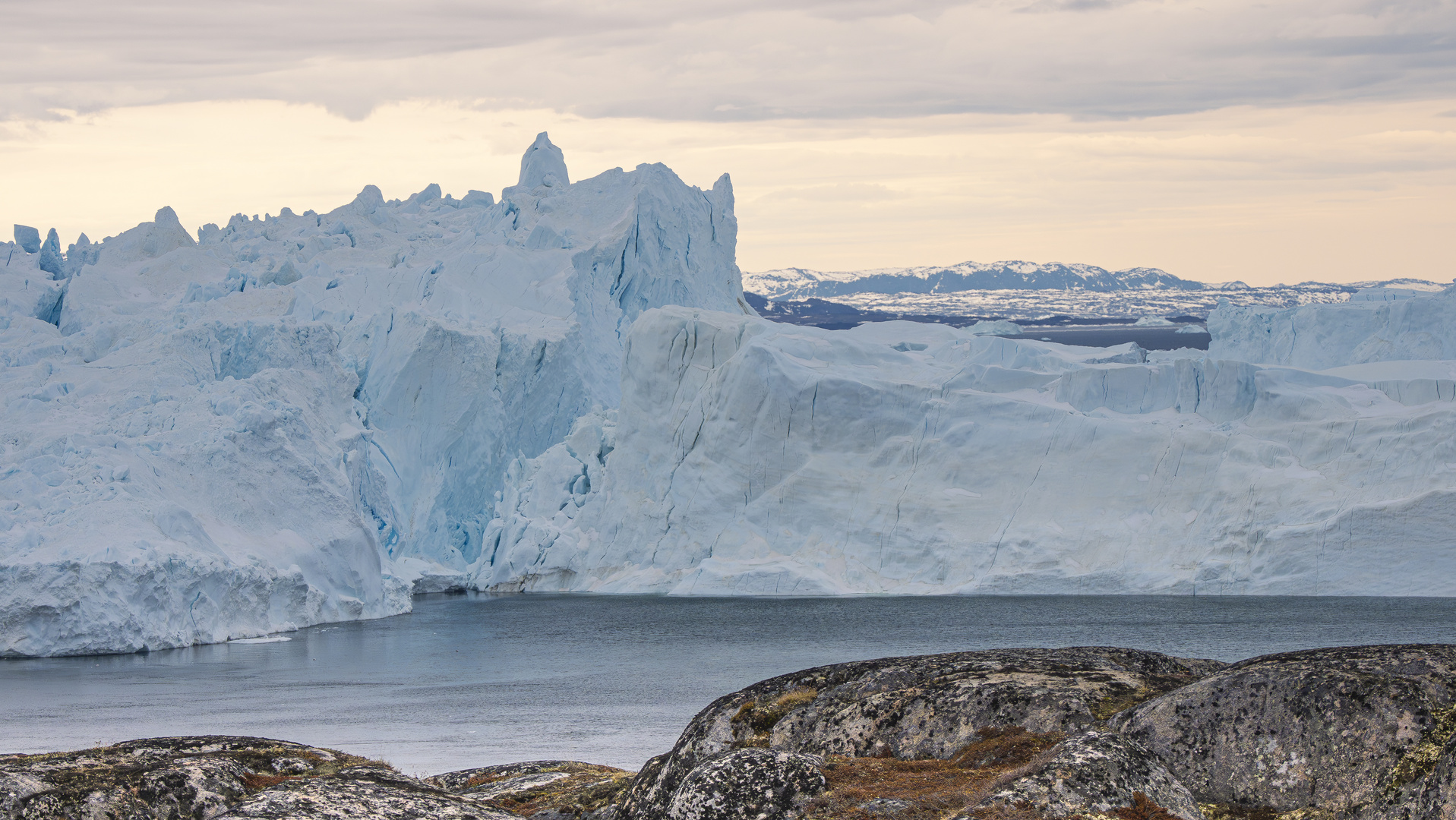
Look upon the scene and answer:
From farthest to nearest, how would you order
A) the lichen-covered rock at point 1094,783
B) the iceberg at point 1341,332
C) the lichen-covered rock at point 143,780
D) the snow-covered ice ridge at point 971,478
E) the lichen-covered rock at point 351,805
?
the iceberg at point 1341,332
the snow-covered ice ridge at point 971,478
the lichen-covered rock at point 143,780
the lichen-covered rock at point 351,805
the lichen-covered rock at point 1094,783

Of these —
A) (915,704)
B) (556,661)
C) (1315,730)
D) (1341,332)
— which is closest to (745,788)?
(915,704)

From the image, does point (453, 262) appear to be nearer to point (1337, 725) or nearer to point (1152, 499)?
point (1152, 499)

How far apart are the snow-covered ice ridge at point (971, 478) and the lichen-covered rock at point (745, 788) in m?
32.4

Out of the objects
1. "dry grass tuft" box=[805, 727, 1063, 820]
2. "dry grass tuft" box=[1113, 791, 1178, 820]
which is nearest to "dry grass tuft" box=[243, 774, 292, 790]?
"dry grass tuft" box=[805, 727, 1063, 820]

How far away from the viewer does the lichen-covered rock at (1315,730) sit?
5.48 meters

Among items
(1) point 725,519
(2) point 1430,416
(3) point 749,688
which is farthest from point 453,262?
(3) point 749,688

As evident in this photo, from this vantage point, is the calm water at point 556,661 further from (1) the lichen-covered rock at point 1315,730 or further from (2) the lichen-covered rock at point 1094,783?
(2) the lichen-covered rock at point 1094,783

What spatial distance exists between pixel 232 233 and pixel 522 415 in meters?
20.9

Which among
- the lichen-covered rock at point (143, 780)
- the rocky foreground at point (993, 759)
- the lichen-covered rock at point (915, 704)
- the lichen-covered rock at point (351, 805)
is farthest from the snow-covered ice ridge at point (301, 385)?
the lichen-covered rock at point (351, 805)

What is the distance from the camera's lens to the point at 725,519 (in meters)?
39.9

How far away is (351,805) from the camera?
546 centimetres

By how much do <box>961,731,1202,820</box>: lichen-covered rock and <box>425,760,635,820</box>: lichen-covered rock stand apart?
225cm

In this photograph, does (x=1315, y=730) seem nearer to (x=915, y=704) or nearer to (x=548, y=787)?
(x=915, y=704)

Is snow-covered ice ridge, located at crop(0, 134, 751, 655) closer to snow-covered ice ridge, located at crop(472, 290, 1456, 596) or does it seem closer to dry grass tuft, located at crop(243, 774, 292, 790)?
Answer: snow-covered ice ridge, located at crop(472, 290, 1456, 596)
